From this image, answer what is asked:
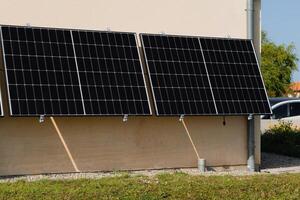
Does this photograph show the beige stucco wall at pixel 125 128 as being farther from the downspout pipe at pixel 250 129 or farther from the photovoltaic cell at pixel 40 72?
the photovoltaic cell at pixel 40 72

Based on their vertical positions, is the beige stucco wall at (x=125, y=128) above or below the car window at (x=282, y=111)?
above

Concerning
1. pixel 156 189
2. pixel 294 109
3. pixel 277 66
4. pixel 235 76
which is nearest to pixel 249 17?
pixel 235 76

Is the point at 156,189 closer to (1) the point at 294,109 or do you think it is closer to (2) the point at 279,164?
(2) the point at 279,164

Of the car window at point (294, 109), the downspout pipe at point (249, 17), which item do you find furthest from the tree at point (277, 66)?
the downspout pipe at point (249, 17)

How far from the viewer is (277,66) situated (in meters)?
54.8

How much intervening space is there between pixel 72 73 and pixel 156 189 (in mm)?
3561

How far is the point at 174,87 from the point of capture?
12.5m

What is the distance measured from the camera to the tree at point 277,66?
52.9m

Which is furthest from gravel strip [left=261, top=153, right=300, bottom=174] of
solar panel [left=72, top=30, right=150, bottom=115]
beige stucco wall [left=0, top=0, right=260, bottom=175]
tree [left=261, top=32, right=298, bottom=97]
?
tree [left=261, top=32, right=298, bottom=97]

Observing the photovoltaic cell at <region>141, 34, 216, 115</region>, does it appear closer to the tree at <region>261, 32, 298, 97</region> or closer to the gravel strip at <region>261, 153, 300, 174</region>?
the gravel strip at <region>261, 153, 300, 174</region>

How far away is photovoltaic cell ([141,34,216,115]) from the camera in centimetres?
1238

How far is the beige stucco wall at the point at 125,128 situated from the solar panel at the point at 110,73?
1.48 ft

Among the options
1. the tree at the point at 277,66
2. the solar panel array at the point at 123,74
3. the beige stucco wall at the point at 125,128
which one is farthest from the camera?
the tree at the point at 277,66

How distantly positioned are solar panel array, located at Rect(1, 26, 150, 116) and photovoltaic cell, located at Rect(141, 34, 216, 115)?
1.01 ft
